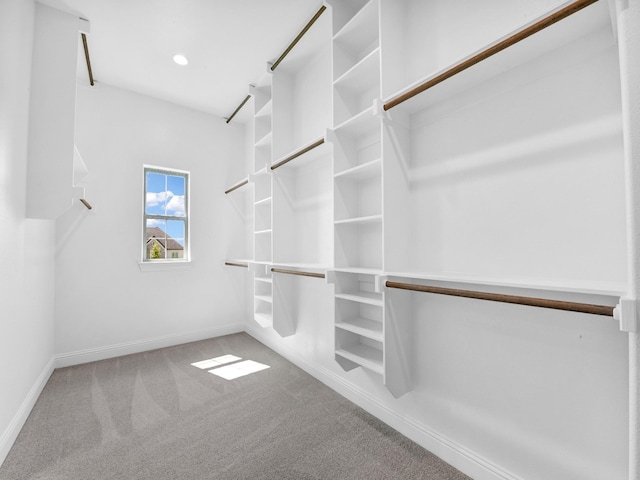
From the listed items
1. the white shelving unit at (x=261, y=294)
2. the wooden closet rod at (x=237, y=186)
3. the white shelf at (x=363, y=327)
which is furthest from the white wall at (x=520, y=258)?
the wooden closet rod at (x=237, y=186)

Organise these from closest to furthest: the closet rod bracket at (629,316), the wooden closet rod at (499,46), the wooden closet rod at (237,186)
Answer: the closet rod bracket at (629,316) < the wooden closet rod at (499,46) < the wooden closet rod at (237,186)

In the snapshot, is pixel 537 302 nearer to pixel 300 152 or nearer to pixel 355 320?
pixel 355 320

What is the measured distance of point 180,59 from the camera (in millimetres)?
2793

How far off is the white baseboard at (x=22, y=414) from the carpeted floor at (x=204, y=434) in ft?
0.14

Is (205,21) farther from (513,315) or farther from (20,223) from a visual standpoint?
(513,315)

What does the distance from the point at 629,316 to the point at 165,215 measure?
4.02m

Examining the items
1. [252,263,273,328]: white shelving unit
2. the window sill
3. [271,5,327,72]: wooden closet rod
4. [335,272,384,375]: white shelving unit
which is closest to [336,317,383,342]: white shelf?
[335,272,384,375]: white shelving unit

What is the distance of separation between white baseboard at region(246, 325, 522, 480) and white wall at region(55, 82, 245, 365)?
192 centimetres

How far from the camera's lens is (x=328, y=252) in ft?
8.18

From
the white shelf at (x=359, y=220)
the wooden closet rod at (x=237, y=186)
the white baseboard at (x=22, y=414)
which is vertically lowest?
the white baseboard at (x=22, y=414)

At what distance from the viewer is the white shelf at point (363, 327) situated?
5.79ft

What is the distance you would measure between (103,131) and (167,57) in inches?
45.8

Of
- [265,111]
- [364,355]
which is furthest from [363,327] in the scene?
[265,111]

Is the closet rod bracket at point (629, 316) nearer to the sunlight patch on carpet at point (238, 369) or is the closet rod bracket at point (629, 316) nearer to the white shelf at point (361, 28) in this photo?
the white shelf at point (361, 28)
